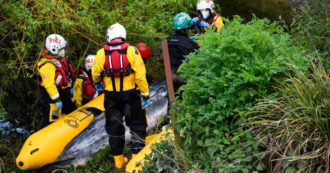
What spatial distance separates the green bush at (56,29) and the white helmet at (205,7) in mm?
133

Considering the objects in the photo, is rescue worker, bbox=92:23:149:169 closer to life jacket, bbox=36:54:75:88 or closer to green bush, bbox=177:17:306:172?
life jacket, bbox=36:54:75:88

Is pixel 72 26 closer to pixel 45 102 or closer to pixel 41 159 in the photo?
pixel 45 102

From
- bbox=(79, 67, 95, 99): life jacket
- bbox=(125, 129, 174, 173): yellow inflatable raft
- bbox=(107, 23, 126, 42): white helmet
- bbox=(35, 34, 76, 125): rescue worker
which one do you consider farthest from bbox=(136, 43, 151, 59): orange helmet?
bbox=(125, 129, 174, 173): yellow inflatable raft

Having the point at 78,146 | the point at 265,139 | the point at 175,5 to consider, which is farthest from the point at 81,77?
the point at 265,139

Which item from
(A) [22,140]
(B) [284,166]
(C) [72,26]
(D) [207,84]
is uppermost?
(C) [72,26]

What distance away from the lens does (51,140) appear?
628cm

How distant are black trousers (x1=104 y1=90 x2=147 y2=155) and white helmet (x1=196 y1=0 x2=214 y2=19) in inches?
89.9

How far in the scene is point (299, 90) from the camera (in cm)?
399

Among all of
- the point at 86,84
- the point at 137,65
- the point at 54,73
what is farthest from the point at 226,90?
the point at 86,84

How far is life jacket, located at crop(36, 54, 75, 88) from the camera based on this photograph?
6.50m

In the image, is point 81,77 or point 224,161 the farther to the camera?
point 81,77

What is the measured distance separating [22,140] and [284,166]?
4.97m

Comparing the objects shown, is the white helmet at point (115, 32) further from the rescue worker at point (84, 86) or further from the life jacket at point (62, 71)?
the rescue worker at point (84, 86)

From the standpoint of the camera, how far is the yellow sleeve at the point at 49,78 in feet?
21.1
